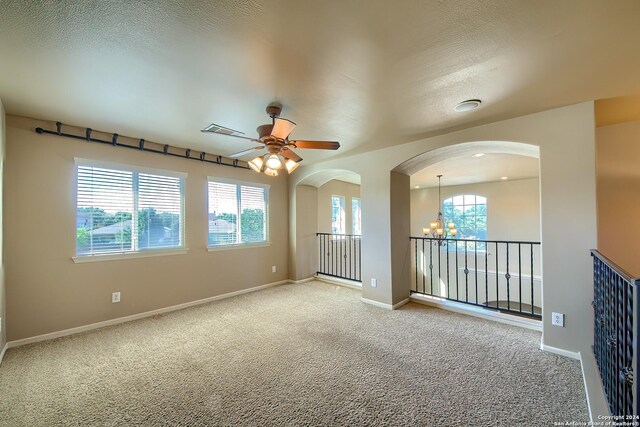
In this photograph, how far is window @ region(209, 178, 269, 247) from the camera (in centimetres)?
460

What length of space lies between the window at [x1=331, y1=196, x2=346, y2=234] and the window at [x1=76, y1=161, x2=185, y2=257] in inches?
161

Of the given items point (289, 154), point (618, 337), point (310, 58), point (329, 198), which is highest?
point (310, 58)

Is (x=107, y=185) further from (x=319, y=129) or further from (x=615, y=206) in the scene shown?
(x=615, y=206)

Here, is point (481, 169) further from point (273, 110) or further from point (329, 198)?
point (273, 110)

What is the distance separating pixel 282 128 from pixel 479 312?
3.59 metres

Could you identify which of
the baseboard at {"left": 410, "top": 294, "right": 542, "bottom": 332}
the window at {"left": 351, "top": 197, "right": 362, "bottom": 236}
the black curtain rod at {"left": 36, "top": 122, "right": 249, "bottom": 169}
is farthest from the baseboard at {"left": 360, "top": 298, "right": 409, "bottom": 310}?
the window at {"left": 351, "top": 197, "right": 362, "bottom": 236}

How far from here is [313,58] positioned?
1.88 m

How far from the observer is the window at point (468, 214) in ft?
26.1

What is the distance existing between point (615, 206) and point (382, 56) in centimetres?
353

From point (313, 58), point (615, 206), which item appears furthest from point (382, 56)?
point (615, 206)

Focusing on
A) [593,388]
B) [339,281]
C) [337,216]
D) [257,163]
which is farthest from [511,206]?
[257,163]

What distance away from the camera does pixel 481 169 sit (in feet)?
19.5

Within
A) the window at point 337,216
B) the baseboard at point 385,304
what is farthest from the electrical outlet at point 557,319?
the window at point 337,216

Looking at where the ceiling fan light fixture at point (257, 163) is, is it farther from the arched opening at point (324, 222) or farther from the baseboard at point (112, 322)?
the baseboard at point (112, 322)
